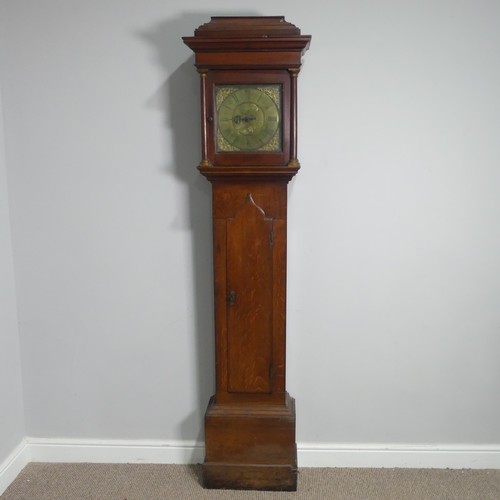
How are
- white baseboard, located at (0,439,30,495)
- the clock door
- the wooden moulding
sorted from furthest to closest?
white baseboard, located at (0,439,30,495) → the clock door → the wooden moulding

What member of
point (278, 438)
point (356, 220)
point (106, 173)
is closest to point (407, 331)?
point (356, 220)

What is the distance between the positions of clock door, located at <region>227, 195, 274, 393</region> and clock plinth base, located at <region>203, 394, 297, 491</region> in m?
0.10

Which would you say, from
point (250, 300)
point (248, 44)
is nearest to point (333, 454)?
point (250, 300)

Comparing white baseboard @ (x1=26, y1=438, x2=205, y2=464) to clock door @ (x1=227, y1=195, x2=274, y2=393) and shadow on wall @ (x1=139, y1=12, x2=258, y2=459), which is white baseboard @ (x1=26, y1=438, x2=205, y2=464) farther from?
clock door @ (x1=227, y1=195, x2=274, y2=393)

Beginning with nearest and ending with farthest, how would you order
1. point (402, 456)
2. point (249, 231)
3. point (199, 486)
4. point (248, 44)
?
point (248, 44) < point (249, 231) < point (199, 486) < point (402, 456)

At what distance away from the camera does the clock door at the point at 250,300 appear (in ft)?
5.83

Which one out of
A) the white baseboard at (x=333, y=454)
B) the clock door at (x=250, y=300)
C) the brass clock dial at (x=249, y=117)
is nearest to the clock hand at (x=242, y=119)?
the brass clock dial at (x=249, y=117)

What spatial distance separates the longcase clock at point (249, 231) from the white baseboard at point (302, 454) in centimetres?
20

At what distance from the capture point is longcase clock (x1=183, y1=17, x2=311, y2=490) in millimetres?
1659

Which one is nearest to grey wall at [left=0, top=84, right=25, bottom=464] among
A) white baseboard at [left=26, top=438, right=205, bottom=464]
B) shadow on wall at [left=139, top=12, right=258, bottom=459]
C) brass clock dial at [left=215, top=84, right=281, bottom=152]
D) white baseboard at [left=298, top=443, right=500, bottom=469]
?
white baseboard at [left=26, top=438, right=205, bottom=464]

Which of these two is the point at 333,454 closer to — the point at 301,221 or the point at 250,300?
the point at 250,300

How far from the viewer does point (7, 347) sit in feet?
6.51

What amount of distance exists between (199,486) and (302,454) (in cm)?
45

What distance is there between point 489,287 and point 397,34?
1084 millimetres
